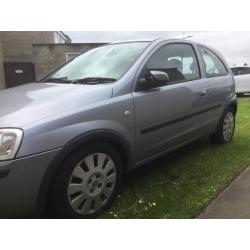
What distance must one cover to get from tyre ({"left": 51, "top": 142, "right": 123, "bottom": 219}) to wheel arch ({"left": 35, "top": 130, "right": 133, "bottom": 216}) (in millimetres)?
53

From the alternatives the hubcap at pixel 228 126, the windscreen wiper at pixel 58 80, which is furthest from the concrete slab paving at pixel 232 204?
the windscreen wiper at pixel 58 80

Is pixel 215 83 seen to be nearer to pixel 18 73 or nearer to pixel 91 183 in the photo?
pixel 91 183

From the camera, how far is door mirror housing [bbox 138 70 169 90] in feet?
11.7

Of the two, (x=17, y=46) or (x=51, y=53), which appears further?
(x=17, y=46)

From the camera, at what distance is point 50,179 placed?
2.69 metres

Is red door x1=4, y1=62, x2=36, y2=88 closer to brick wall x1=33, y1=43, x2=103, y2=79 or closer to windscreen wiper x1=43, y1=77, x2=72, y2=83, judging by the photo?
brick wall x1=33, y1=43, x2=103, y2=79

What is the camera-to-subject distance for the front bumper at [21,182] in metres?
2.48

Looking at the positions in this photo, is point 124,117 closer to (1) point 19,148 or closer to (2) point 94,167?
(2) point 94,167

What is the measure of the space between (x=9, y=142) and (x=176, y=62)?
2390 millimetres

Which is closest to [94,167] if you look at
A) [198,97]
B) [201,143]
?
[198,97]

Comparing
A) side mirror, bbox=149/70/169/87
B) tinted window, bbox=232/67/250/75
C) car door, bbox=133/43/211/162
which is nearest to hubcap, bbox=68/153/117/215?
car door, bbox=133/43/211/162

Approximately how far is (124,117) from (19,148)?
1.10 m

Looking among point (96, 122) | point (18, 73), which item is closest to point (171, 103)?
point (96, 122)

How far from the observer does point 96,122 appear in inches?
119
